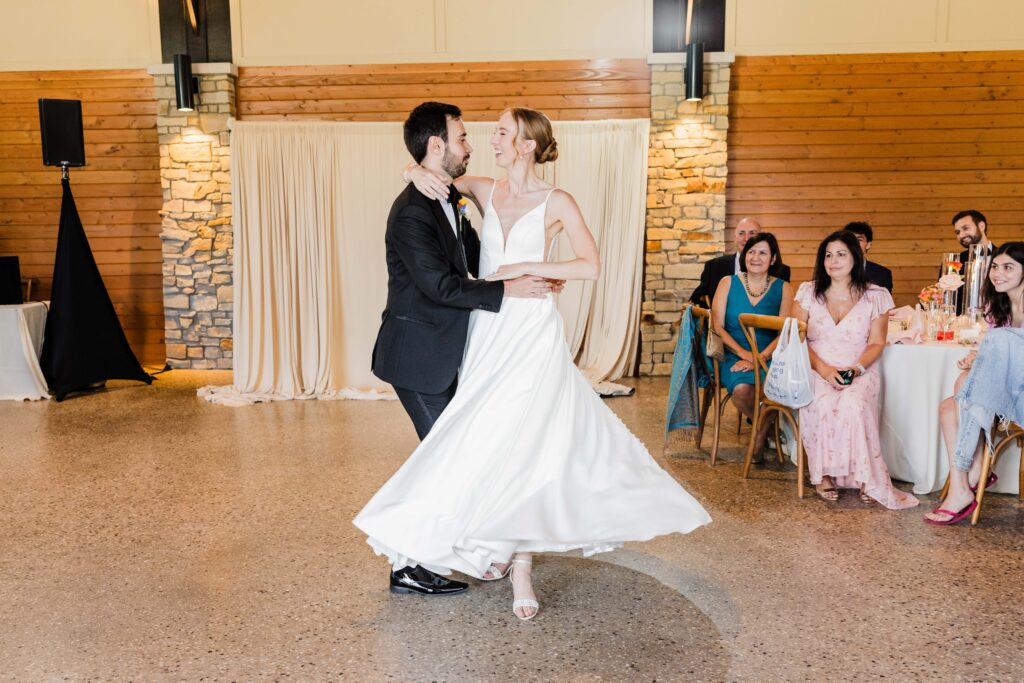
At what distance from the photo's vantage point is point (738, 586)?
3.04 metres

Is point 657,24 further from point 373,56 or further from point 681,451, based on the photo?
point 681,451

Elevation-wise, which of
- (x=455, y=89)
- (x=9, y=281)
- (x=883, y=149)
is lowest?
(x=9, y=281)

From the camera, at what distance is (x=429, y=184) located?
9.04 ft

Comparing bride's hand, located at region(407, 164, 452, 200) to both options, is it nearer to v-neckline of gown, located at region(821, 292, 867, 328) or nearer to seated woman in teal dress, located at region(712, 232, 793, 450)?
v-neckline of gown, located at region(821, 292, 867, 328)

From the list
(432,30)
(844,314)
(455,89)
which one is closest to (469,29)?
(432,30)

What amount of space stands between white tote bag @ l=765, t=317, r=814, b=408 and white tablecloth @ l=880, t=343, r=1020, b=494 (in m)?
0.47

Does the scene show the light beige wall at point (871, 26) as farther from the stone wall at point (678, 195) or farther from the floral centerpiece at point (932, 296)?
the floral centerpiece at point (932, 296)

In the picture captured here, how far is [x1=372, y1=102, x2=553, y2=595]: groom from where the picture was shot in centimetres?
274

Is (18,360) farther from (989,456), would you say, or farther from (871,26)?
(871,26)

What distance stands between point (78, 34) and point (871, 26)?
7.22 metres

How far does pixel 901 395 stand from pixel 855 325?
418 mm

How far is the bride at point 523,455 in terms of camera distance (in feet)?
8.86

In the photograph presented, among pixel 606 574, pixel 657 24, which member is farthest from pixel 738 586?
pixel 657 24

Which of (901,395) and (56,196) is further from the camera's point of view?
(56,196)
